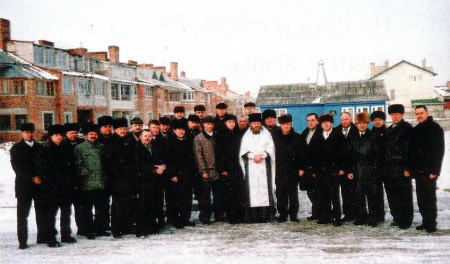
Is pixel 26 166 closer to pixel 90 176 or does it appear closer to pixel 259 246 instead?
pixel 90 176

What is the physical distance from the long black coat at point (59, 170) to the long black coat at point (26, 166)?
0.40ft

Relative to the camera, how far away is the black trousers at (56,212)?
5887 mm

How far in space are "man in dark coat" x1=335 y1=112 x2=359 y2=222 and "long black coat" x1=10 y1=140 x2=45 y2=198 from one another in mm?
4725

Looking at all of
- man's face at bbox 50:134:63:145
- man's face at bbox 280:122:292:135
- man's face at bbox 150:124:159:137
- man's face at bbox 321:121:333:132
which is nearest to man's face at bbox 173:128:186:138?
man's face at bbox 150:124:159:137

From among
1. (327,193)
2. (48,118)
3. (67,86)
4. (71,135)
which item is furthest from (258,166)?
(67,86)

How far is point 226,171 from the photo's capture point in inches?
277

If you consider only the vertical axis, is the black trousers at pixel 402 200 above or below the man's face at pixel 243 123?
below

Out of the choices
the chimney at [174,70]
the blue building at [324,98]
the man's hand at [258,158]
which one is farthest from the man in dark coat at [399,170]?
the chimney at [174,70]

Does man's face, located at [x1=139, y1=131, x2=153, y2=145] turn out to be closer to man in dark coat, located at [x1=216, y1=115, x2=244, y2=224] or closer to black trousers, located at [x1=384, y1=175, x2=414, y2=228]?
man in dark coat, located at [x1=216, y1=115, x2=244, y2=224]

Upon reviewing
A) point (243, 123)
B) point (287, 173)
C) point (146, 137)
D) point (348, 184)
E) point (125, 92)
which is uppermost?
point (125, 92)

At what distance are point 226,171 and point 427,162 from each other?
322 cm

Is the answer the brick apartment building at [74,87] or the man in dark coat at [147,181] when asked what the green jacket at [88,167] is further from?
the brick apartment building at [74,87]

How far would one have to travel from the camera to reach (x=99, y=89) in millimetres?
37094

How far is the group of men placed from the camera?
5.89 meters
